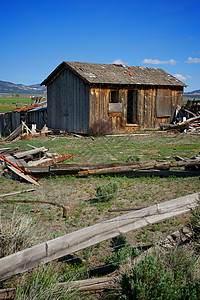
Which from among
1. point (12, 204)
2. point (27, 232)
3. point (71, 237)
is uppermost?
→ point (71, 237)

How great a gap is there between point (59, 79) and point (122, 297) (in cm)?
2029

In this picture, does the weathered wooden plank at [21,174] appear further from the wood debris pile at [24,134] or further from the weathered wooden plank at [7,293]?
the wood debris pile at [24,134]

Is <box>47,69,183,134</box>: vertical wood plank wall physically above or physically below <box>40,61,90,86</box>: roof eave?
below

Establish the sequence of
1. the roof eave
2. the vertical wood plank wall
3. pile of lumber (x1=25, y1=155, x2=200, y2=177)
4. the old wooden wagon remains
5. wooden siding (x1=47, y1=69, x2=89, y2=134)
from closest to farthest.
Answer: pile of lumber (x1=25, y1=155, x2=200, y2=177)
the roof eave
the vertical wood plank wall
wooden siding (x1=47, y1=69, x2=89, y2=134)
the old wooden wagon remains

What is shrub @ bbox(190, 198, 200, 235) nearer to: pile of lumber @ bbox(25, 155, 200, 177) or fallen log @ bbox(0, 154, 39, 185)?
pile of lumber @ bbox(25, 155, 200, 177)

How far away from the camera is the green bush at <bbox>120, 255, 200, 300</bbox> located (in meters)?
3.27

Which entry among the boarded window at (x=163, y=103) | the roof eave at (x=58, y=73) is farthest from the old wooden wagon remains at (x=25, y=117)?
the boarded window at (x=163, y=103)

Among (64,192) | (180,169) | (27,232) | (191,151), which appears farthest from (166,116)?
(27,232)

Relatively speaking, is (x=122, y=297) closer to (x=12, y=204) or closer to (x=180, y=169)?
(x=12, y=204)

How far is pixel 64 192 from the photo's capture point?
8125 mm

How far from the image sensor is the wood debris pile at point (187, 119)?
68.1ft

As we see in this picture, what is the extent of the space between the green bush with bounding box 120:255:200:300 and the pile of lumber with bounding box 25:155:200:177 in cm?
562

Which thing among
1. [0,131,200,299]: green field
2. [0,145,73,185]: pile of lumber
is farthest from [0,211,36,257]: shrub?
[0,145,73,185]: pile of lumber

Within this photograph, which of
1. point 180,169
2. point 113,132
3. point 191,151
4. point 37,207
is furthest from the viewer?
point 113,132
